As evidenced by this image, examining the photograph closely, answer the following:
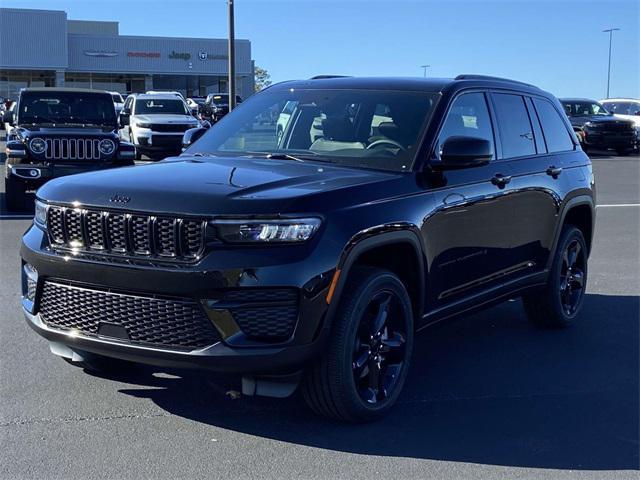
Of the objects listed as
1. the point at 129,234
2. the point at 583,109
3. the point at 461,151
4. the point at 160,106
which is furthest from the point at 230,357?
the point at 583,109

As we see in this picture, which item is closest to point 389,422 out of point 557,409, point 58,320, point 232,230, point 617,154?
point 557,409

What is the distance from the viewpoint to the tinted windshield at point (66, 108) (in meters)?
13.9

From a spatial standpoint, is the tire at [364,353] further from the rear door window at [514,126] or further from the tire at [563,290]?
the tire at [563,290]

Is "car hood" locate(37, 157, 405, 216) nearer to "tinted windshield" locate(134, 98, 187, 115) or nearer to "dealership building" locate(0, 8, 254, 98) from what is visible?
"tinted windshield" locate(134, 98, 187, 115)

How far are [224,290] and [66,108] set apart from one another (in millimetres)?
11222

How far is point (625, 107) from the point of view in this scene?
34.6 m

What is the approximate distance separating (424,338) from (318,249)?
2606mm

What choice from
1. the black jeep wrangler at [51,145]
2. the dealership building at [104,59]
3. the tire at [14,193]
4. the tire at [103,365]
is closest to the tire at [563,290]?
the tire at [103,365]

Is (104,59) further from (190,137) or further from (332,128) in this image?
(332,128)

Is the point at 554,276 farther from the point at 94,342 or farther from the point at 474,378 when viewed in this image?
the point at 94,342

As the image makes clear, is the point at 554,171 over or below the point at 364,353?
over

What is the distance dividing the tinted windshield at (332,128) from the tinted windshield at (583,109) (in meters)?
27.6

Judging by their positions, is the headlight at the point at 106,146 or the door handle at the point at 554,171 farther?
the headlight at the point at 106,146

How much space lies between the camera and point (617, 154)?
107 feet
